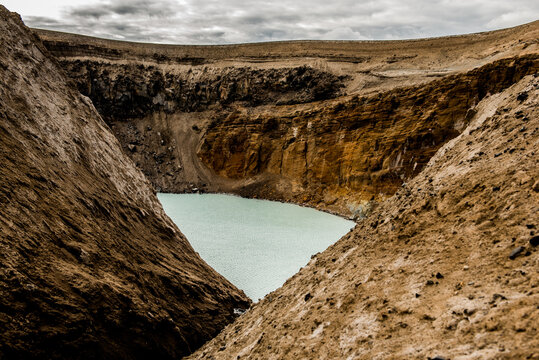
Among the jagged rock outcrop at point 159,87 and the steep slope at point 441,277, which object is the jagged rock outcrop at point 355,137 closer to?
the jagged rock outcrop at point 159,87

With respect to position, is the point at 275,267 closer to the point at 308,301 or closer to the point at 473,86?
the point at 308,301

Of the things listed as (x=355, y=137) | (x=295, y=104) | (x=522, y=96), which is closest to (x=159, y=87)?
(x=295, y=104)

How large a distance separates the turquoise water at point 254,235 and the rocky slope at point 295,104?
128 inches

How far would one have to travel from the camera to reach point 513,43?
71.2 ft

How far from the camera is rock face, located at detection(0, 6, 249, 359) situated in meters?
4.59

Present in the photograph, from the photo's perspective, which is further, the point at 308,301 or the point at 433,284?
the point at 308,301

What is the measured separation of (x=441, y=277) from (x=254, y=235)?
12100 mm

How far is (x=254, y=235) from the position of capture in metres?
15.5

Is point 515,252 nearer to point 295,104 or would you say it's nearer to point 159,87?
point 295,104

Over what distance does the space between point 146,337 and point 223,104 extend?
85.8ft

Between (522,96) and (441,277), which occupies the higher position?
(522,96)

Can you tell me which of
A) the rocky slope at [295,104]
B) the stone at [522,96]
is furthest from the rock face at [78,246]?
the rocky slope at [295,104]

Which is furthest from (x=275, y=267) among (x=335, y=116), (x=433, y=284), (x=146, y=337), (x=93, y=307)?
(x=335, y=116)

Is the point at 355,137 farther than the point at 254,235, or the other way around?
the point at 355,137
